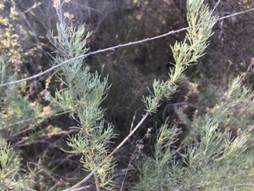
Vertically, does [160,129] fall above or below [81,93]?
below

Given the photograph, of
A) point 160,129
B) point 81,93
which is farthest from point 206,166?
point 81,93

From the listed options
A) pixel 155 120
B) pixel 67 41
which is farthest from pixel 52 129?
pixel 67 41

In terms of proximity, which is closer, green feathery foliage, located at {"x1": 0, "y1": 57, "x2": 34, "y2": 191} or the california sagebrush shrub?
the california sagebrush shrub

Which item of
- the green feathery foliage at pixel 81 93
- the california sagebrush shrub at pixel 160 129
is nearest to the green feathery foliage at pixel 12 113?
the california sagebrush shrub at pixel 160 129

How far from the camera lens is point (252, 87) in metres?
2.29

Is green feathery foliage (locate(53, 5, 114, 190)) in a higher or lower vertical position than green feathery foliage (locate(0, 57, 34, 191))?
higher

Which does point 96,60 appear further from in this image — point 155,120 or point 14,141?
point 14,141

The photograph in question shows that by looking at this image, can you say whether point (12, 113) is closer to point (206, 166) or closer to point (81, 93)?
point (81, 93)

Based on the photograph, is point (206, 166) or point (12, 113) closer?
point (206, 166)

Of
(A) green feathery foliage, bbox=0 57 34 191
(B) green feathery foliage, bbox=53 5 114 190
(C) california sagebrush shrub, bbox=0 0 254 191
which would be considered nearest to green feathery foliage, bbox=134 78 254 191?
(C) california sagebrush shrub, bbox=0 0 254 191

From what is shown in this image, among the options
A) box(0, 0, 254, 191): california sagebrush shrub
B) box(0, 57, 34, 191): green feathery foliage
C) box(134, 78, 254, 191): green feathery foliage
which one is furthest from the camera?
box(0, 57, 34, 191): green feathery foliage

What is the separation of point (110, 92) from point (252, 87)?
722 mm

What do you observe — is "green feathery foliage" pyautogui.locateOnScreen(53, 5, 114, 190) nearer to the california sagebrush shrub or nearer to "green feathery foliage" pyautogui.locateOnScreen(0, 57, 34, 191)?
the california sagebrush shrub

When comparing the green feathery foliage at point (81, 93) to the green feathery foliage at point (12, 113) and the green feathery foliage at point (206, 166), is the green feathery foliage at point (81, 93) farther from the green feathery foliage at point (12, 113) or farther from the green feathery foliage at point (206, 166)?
the green feathery foliage at point (12, 113)
